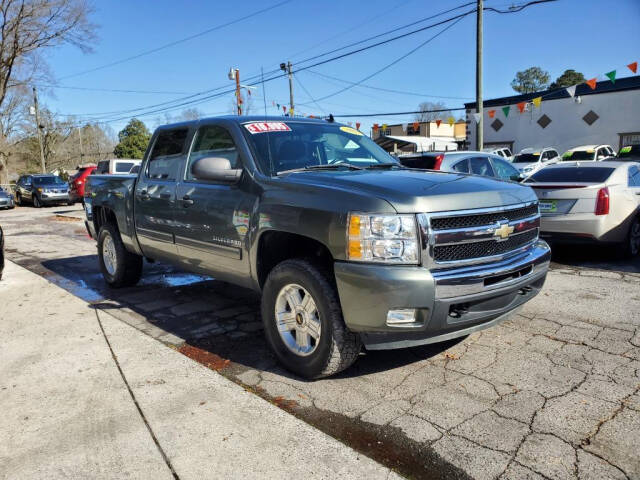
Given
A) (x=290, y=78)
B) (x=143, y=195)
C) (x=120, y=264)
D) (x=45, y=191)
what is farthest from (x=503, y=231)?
(x=290, y=78)

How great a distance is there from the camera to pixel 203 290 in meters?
6.07

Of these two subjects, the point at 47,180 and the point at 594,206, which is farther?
the point at 47,180

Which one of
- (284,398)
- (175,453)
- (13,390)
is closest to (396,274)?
(284,398)

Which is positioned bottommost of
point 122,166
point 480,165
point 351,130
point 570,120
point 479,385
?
point 479,385

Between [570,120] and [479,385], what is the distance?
28625 mm

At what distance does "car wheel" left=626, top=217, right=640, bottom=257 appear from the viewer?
275 inches

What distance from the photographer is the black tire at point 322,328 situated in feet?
10.2

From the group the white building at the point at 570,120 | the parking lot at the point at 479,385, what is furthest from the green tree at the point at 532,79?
A: the parking lot at the point at 479,385

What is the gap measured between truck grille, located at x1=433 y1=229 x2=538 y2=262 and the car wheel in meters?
4.59

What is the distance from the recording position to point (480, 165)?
852 centimetres

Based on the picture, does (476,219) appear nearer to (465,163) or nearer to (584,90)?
(465,163)

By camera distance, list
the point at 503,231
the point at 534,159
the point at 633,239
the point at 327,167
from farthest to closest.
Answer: the point at 534,159, the point at 633,239, the point at 327,167, the point at 503,231

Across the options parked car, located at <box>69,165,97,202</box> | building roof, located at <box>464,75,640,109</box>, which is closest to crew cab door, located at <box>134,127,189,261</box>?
parked car, located at <box>69,165,97,202</box>

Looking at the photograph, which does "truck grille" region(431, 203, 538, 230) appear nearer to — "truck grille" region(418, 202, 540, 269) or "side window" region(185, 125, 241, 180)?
"truck grille" region(418, 202, 540, 269)
